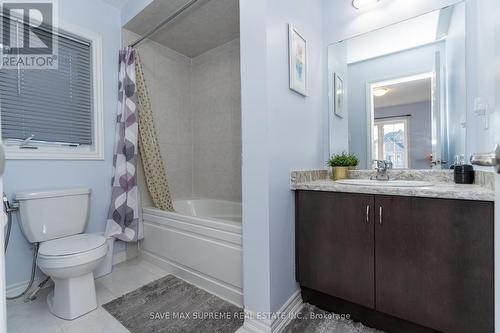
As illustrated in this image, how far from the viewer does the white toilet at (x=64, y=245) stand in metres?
1.44

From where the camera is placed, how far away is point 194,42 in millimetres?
2645

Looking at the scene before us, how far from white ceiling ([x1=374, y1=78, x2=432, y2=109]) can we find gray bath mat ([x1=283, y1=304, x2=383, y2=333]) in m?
1.46

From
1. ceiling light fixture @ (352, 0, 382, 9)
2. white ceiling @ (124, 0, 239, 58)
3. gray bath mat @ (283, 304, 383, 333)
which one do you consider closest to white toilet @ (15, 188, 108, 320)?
gray bath mat @ (283, 304, 383, 333)

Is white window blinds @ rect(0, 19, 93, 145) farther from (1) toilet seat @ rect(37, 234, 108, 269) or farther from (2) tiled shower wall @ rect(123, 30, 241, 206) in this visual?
(1) toilet seat @ rect(37, 234, 108, 269)

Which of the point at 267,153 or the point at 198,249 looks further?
the point at 198,249

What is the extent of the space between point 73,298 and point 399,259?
6.15 feet

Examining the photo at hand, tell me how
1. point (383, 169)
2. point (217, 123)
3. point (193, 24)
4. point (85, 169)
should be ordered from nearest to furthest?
point (383, 169), point (85, 169), point (193, 24), point (217, 123)


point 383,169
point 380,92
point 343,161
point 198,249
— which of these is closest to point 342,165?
point 343,161

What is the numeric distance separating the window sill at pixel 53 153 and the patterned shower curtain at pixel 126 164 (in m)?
0.19

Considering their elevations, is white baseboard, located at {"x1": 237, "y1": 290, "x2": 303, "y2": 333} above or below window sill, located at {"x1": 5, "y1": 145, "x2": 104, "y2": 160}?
below

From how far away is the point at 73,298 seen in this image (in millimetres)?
1492

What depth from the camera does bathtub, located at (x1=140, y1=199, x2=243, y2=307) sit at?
1.62 metres

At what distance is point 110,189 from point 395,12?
104 inches

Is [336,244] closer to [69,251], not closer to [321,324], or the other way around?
[321,324]
